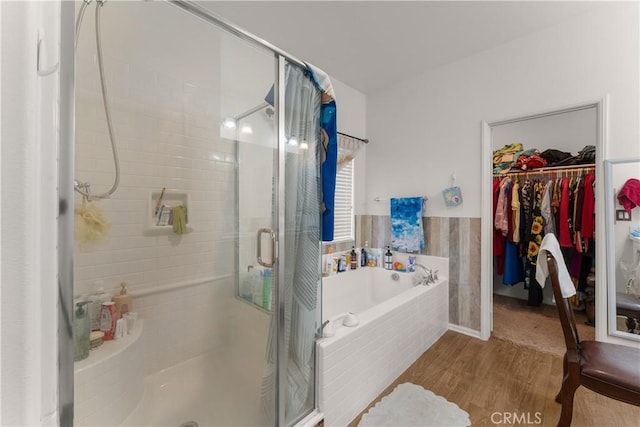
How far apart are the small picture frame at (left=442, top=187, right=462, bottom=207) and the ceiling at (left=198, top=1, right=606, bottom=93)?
1283mm

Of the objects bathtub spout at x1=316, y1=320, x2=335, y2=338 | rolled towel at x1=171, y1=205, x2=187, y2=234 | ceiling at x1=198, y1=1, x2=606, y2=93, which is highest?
ceiling at x1=198, y1=1, x2=606, y2=93

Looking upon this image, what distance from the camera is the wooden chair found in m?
1.20

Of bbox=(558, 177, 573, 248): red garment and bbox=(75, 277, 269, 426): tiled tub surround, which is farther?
bbox=(558, 177, 573, 248): red garment

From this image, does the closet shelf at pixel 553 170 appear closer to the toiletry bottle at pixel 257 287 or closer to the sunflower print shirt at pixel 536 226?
the sunflower print shirt at pixel 536 226

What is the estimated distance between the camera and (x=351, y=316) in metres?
1.66

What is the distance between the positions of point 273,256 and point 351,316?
0.69 meters

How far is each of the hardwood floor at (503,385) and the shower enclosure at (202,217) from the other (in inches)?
32.1

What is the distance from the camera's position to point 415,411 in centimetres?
155

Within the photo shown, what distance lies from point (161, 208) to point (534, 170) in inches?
152

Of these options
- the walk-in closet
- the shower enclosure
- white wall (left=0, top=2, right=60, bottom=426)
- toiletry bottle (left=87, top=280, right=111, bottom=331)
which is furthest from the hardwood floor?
white wall (left=0, top=2, right=60, bottom=426)

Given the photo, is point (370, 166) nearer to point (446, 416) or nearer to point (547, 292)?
point (446, 416)

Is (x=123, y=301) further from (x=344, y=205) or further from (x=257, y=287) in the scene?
(x=344, y=205)

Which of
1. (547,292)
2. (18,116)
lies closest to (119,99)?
(18,116)

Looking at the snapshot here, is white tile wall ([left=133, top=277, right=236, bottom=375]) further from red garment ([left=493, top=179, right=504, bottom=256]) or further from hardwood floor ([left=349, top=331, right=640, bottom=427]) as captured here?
red garment ([left=493, top=179, right=504, bottom=256])
